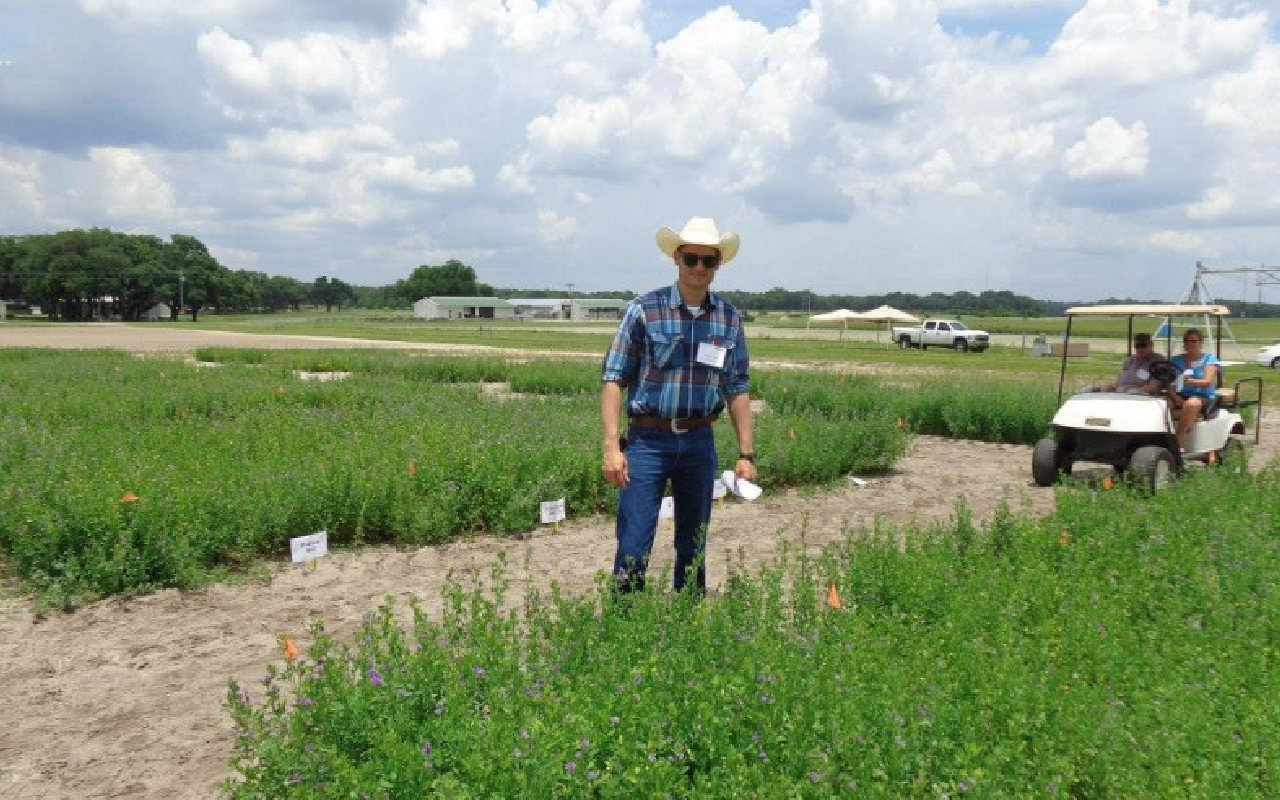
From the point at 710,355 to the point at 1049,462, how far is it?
701 centimetres

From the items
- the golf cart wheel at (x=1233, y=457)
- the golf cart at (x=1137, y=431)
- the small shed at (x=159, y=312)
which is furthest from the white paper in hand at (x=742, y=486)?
the small shed at (x=159, y=312)

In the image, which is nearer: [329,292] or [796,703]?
[796,703]

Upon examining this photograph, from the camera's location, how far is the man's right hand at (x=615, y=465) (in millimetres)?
4566

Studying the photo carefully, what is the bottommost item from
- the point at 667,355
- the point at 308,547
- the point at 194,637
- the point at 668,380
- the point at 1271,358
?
the point at 194,637

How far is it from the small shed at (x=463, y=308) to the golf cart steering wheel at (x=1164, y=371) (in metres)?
125

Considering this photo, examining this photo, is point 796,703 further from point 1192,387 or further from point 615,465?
point 1192,387

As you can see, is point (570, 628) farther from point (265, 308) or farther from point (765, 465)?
point (265, 308)

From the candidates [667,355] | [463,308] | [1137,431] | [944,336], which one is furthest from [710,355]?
[463,308]

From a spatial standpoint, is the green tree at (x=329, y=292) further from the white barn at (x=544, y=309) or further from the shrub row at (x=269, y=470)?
the shrub row at (x=269, y=470)

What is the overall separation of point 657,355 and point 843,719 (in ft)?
6.79

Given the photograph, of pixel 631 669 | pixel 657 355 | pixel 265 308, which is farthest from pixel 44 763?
pixel 265 308

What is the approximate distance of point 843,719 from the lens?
3238mm

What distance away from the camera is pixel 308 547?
22.2ft

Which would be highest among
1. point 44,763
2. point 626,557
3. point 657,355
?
point 657,355
